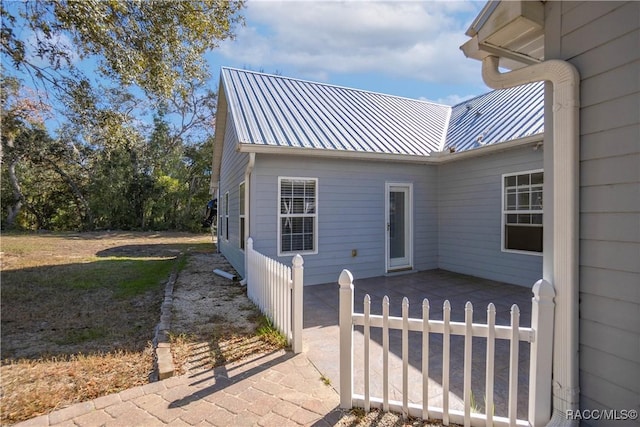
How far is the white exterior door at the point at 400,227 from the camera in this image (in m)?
7.68

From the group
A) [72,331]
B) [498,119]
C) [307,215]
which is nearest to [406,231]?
[307,215]

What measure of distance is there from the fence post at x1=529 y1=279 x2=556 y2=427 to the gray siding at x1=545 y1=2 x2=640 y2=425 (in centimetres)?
20

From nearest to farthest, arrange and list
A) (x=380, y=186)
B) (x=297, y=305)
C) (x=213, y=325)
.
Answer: (x=297, y=305) → (x=213, y=325) → (x=380, y=186)

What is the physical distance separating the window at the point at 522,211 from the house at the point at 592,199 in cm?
435

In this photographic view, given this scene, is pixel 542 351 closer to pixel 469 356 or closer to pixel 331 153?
pixel 469 356

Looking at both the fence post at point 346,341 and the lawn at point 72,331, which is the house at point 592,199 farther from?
the lawn at point 72,331

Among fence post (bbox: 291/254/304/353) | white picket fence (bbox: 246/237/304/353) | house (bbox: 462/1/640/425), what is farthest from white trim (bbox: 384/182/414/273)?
house (bbox: 462/1/640/425)

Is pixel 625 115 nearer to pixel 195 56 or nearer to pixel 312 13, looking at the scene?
pixel 312 13

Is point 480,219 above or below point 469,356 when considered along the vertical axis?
above

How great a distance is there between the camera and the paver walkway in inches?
96.5

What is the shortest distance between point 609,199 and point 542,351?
103cm

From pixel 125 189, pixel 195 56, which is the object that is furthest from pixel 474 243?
pixel 125 189

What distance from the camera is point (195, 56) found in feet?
20.5

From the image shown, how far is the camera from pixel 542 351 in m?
2.15
